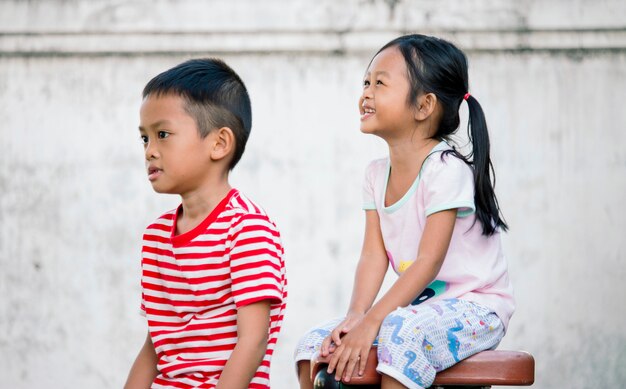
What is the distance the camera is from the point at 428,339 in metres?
2.65

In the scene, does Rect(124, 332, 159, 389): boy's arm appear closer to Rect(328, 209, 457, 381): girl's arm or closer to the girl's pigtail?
Rect(328, 209, 457, 381): girl's arm

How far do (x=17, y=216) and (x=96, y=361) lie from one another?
102cm

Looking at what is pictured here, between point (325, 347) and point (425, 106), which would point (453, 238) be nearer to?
point (425, 106)

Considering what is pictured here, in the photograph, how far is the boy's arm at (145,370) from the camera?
2850 mm

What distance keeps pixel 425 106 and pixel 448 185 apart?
289mm

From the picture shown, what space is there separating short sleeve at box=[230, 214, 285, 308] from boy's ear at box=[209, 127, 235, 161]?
21cm

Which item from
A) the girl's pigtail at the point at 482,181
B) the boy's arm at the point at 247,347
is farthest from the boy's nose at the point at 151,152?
the girl's pigtail at the point at 482,181

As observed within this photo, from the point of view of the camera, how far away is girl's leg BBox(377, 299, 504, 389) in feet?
8.43

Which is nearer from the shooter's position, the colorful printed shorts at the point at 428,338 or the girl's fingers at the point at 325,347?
the colorful printed shorts at the point at 428,338

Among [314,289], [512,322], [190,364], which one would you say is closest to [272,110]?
[314,289]

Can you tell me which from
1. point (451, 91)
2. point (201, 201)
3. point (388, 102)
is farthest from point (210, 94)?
point (451, 91)

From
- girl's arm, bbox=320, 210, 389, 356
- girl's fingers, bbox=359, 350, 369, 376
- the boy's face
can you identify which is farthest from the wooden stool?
the boy's face

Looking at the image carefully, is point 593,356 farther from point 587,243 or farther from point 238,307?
point 238,307

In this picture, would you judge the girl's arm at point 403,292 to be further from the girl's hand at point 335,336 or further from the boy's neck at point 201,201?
the boy's neck at point 201,201
